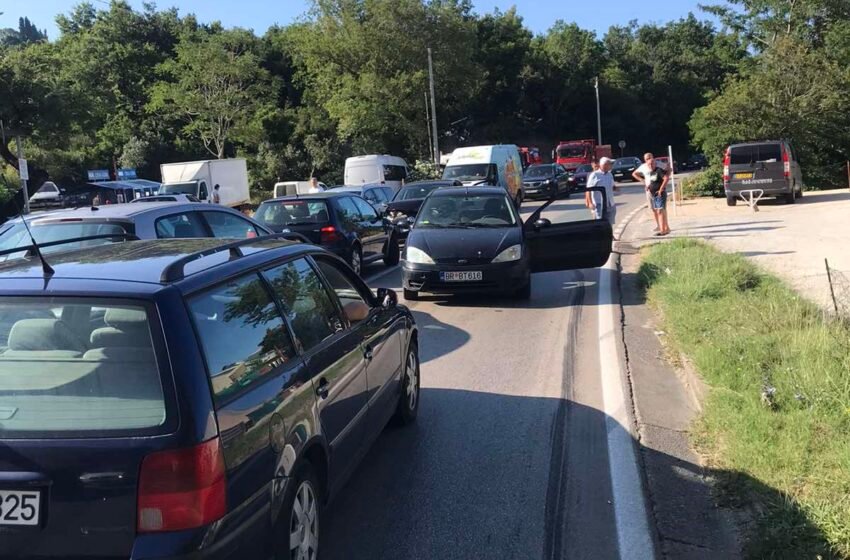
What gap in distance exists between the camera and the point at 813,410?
477 centimetres

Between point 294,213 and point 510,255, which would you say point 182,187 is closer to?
point 294,213

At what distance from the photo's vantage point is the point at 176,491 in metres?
2.53

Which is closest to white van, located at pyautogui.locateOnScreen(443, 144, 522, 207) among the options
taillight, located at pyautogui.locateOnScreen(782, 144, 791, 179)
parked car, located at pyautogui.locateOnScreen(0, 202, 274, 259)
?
taillight, located at pyautogui.locateOnScreen(782, 144, 791, 179)

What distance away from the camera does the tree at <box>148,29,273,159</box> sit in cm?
4603

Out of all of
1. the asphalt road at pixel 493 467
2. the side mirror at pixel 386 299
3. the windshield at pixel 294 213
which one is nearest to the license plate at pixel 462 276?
the asphalt road at pixel 493 467

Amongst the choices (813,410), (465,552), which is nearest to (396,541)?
(465,552)

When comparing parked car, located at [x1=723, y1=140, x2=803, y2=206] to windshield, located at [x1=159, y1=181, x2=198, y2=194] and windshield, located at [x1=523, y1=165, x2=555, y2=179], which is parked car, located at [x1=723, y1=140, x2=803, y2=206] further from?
windshield, located at [x1=159, y1=181, x2=198, y2=194]

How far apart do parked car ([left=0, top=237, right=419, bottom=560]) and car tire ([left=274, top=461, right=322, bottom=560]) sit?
0.01 meters

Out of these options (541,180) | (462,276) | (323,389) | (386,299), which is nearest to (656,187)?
(462,276)

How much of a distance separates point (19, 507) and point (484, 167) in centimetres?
2445

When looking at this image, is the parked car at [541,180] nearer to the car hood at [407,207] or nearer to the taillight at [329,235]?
the car hood at [407,207]

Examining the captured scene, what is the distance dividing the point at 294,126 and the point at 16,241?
48.9m

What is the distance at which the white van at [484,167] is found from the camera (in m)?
25.6

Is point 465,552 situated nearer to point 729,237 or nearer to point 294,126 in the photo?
point 729,237
